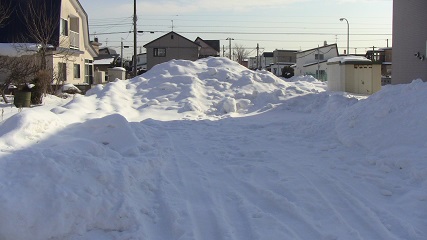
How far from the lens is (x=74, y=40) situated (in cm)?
3259

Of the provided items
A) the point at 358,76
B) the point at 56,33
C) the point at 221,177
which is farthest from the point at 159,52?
the point at 221,177

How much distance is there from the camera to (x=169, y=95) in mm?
17953

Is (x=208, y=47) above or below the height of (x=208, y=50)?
above

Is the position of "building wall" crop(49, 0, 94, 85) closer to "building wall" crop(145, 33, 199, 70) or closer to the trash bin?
the trash bin

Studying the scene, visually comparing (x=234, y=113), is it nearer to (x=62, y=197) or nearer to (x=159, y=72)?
(x=159, y=72)

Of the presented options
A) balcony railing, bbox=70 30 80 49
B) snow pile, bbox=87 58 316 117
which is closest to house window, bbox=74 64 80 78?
balcony railing, bbox=70 30 80 49

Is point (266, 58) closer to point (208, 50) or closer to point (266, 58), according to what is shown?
point (266, 58)

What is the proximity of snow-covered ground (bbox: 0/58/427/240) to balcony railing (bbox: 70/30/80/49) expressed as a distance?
21.1m

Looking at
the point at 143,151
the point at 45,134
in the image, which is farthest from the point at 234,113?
the point at 45,134

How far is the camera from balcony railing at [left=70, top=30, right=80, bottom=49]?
3180cm

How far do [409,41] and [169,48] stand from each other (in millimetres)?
46366

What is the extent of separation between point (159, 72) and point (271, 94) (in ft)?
19.2

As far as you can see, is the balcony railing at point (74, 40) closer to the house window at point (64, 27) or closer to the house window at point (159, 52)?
the house window at point (64, 27)

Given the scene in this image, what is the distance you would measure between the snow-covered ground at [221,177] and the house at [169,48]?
49622mm
